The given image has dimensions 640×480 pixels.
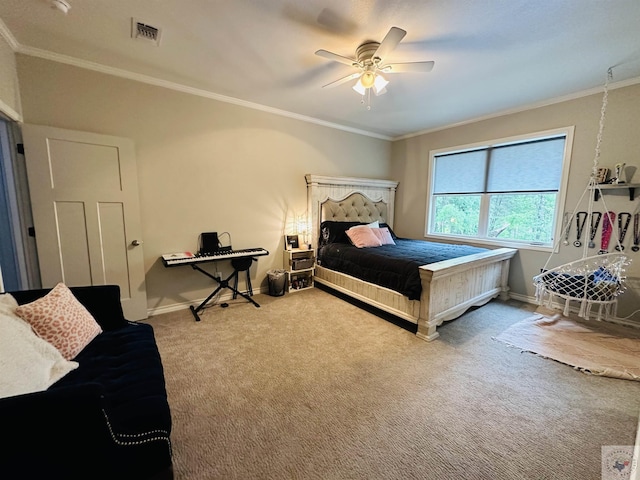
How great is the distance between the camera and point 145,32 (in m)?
2.11

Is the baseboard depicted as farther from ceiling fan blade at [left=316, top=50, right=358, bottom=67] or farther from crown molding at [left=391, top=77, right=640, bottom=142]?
crown molding at [left=391, top=77, right=640, bottom=142]

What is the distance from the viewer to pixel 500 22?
1.93m

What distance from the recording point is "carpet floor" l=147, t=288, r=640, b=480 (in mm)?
1367

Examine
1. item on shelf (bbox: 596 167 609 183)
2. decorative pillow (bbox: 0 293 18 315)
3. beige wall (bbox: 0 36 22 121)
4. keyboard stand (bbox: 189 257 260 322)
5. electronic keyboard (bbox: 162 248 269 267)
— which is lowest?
keyboard stand (bbox: 189 257 260 322)

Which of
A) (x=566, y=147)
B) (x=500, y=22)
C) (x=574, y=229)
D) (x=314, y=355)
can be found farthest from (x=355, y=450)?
(x=566, y=147)

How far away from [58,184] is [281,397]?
109 inches

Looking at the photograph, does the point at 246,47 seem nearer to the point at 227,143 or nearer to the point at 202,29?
the point at 202,29

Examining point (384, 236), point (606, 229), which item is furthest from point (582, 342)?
point (384, 236)

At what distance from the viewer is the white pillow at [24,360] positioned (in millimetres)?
1058

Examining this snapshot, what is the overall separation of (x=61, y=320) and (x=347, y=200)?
3.77 meters

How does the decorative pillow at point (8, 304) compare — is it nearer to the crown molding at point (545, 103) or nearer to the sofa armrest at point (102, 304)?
the sofa armrest at point (102, 304)

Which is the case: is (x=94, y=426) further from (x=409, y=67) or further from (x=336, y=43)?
(x=409, y=67)

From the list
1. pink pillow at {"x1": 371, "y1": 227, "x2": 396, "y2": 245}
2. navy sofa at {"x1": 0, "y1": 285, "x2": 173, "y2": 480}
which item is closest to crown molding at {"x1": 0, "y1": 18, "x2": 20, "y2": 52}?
navy sofa at {"x1": 0, "y1": 285, "x2": 173, "y2": 480}

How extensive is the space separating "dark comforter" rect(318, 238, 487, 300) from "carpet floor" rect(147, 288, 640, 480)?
54cm
